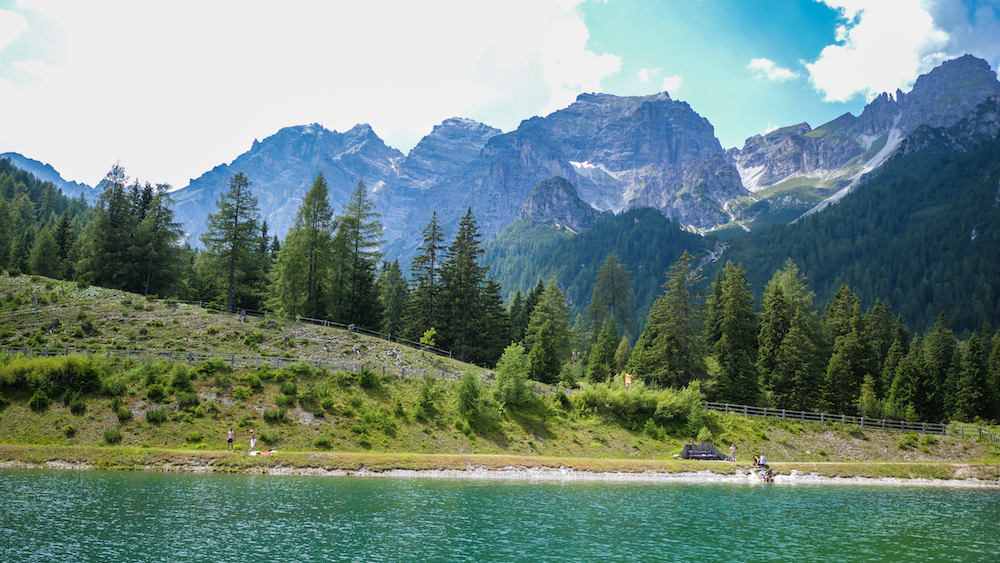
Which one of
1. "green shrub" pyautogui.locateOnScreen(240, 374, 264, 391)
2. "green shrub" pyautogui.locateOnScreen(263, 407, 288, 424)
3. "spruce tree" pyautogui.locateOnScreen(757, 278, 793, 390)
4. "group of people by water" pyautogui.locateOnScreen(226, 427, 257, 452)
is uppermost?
"spruce tree" pyautogui.locateOnScreen(757, 278, 793, 390)

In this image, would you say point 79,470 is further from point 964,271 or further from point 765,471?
point 964,271

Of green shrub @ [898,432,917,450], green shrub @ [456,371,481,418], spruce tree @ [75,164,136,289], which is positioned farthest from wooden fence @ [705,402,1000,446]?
spruce tree @ [75,164,136,289]

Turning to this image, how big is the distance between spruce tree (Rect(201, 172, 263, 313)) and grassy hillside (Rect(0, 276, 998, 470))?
793cm

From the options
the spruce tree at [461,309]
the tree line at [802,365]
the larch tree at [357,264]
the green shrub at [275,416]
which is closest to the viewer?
the green shrub at [275,416]

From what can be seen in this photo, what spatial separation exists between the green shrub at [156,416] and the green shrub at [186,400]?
137cm

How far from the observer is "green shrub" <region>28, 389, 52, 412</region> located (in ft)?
125

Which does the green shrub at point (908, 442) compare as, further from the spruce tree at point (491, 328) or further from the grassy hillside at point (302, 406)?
the spruce tree at point (491, 328)

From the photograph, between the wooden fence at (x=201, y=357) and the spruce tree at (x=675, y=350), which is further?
the spruce tree at (x=675, y=350)

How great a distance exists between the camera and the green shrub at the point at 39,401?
3819cm

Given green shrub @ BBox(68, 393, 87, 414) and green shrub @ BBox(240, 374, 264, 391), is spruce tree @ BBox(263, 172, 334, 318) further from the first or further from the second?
green shrub @ BBox(68, 393, 87, 414)

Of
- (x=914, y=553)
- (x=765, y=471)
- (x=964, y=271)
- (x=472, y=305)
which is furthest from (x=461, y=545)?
(x=964, y=271)

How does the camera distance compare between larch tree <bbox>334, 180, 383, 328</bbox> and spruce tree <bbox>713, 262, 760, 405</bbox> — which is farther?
larch tree <bbox>334, 180, 383, 328</bbox>

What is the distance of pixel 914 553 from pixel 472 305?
52012 mm

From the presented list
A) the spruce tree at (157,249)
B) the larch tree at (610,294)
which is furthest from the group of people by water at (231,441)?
the larch tree at (610,294)
